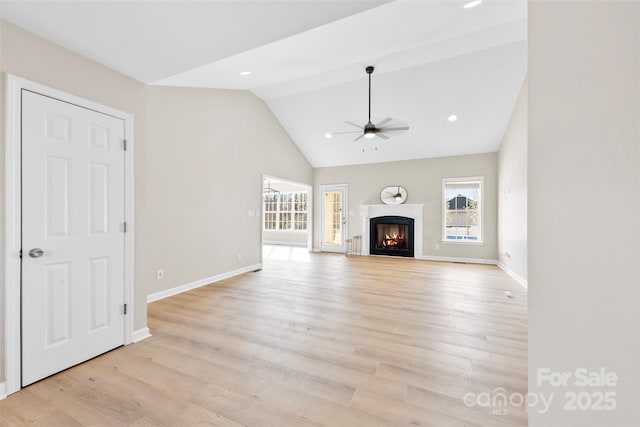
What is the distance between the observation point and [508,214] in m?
5.52

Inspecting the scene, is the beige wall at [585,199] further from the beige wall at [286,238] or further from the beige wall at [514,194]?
the beige wall at [286,238]

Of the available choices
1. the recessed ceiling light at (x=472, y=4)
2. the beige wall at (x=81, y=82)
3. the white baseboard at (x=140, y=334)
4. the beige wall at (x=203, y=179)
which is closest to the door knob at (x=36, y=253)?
the beige wall at (x=81, y=82)

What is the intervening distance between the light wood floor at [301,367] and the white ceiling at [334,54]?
99.0 inches

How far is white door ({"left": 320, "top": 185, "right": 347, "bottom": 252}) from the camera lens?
27.9ft

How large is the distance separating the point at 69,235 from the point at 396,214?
689 centimetres

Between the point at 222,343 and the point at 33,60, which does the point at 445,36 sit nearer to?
the point at 33,60

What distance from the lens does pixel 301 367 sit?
218 cm

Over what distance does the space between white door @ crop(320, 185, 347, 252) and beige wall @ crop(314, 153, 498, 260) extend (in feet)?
0.56

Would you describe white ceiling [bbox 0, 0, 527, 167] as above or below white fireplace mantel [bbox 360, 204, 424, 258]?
above

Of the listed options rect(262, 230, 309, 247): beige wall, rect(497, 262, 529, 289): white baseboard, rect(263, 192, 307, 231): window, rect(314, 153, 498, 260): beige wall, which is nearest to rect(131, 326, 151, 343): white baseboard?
rect(497, 262, 529, 289): white baseboard

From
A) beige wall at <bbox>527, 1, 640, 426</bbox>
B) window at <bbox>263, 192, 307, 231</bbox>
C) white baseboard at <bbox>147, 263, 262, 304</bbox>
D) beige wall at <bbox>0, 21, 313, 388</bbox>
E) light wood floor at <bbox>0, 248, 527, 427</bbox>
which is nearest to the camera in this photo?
beige wall at <bbox>527, 1, 640, 426</bbox>

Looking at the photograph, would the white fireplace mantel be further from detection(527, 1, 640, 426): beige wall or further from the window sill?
detection(527, 1, 640, 426): beige wall

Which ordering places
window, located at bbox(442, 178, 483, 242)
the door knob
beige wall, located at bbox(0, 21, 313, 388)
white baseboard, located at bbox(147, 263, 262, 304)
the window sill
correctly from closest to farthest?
the door knob → beige wall, located at bbox(0, 21, 313, 388) → white baseboard, located at bbox(147, 263, 262, 304) → the window sill → window, located at bbox(442, 178, 483, 242)

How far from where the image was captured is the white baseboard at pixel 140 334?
2618 millimetres
